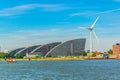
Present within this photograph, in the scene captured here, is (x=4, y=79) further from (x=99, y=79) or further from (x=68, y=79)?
(x=99, y=79)

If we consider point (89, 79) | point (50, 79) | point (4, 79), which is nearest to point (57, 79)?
point (50, 79)

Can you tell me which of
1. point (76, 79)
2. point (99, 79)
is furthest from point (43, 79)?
point (99, 79)

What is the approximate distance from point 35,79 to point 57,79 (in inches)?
139

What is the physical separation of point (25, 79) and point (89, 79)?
10189mm

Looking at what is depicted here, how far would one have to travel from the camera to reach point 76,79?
5834cm

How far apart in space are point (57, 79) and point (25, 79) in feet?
17.0

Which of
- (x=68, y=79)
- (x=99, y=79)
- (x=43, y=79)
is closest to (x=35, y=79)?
(x=43, y=79)

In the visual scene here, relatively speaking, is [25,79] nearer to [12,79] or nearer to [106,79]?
[12,79]

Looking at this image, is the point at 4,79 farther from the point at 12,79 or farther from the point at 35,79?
the point at 35,79

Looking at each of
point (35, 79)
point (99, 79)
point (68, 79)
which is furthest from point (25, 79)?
point (99, 79)

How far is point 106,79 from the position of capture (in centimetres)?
5744

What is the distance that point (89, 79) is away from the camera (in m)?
57.9

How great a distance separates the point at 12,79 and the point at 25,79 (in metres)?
2.56

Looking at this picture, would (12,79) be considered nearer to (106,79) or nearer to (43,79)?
(43,79)
